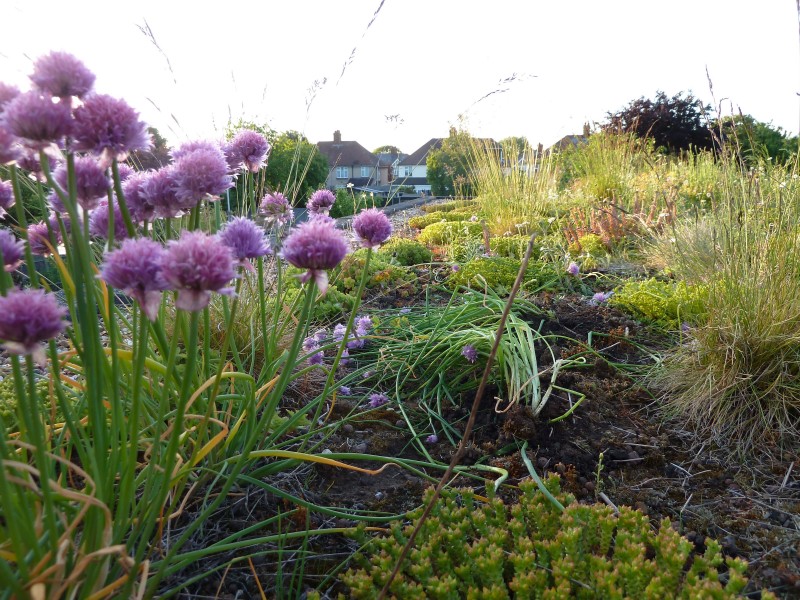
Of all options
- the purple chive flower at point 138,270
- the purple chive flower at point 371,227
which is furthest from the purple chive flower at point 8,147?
the purple chive flower at point 371,227

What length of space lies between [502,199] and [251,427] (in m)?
6.79

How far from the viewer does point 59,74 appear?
907 mm

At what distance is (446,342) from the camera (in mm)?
2693

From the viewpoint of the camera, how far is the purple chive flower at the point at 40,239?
4.02 feet

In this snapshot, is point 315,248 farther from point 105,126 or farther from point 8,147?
point 8,147

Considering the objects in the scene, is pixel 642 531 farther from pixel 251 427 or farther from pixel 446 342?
pixel 446 342

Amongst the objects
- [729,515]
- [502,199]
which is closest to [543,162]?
[502,199]

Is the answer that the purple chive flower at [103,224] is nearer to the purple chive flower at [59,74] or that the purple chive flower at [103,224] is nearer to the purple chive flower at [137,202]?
the purple chive flower at [137,202]

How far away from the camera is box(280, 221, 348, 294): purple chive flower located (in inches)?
41.7

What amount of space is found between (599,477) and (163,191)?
172cm

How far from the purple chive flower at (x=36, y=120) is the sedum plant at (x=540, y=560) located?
106 cm

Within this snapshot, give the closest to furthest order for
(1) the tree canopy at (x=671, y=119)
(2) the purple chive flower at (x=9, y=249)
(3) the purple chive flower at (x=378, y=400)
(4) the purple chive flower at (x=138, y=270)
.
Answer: (4) the purple chive flower at (x=138, y=270), (2) the purple chive flower at (x=9, y=249), (3) the purple chive flower at (x=378, y=400), (1) the tree canopy at (x=671, y=119)

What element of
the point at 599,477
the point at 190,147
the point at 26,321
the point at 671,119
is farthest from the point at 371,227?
the point at 671,119

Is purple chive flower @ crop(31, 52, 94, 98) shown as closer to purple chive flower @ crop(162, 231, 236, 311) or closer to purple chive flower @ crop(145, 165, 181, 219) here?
purple chive flower @ crop(145, 165, 181, 219)
